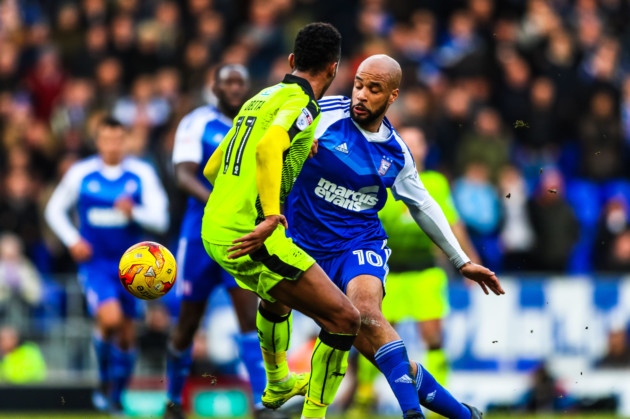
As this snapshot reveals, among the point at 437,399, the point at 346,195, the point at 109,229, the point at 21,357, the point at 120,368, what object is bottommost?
the point at 21,357

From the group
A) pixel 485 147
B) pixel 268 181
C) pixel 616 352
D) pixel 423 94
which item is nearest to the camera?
pixel 268 181

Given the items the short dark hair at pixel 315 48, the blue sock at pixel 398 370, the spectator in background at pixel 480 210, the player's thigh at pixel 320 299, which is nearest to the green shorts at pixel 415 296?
the spectator in background at pixel 480 210

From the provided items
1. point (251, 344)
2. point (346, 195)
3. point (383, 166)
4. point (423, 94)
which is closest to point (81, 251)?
point (251, 344)

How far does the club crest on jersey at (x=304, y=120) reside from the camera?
8.36 m

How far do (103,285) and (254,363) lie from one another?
9.62 feet

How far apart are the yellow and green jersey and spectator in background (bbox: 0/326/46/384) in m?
5.16

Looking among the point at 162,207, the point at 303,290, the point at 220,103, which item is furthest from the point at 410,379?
the point at 162,207

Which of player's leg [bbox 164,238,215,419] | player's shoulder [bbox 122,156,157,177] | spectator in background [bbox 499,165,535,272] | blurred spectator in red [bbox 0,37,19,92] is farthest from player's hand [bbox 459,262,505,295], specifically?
blurred spectator in red [bbox 0,37,19,92]

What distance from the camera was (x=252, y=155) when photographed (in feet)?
28.0

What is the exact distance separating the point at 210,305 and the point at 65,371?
1.92 meters

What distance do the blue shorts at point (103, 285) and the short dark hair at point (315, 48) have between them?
5.20 m

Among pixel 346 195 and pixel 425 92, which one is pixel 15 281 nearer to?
pixel 425 92

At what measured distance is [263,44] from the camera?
19.8 meters

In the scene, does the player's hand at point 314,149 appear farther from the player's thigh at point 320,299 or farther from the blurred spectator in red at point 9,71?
the blurred spectator in red at point 9,71
